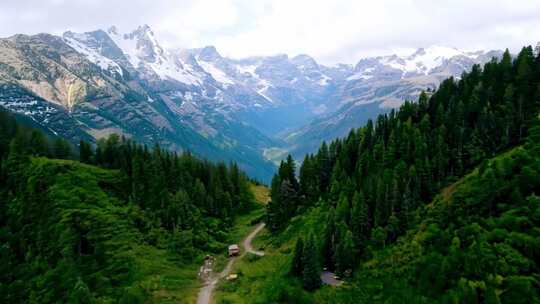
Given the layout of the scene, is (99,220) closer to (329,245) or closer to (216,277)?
(216,277)

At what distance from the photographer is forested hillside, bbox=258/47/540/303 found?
71.0m

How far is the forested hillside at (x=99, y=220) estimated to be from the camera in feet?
328

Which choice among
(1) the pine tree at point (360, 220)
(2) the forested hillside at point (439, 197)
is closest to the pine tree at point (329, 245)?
(2) the forested hillside at point (439, 197)

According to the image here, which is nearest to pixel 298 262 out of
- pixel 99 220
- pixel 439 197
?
pixel 439 197

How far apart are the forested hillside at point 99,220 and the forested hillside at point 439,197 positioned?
86.9 feet

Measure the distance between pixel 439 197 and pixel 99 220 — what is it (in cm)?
8247

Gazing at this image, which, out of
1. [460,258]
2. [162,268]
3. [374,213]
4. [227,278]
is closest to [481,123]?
[374,213]

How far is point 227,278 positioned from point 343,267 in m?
28.4

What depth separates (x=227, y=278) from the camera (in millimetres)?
105250

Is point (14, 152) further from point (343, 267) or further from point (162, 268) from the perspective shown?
point (343, 267)

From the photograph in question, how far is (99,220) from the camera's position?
117 meters

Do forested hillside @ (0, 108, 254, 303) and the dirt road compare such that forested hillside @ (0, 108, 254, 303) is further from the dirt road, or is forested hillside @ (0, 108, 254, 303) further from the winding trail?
the dirt road

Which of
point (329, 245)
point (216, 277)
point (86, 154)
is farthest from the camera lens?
point (86, 154)

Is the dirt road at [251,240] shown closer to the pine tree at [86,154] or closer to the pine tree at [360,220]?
the pine tree at [360,220]
